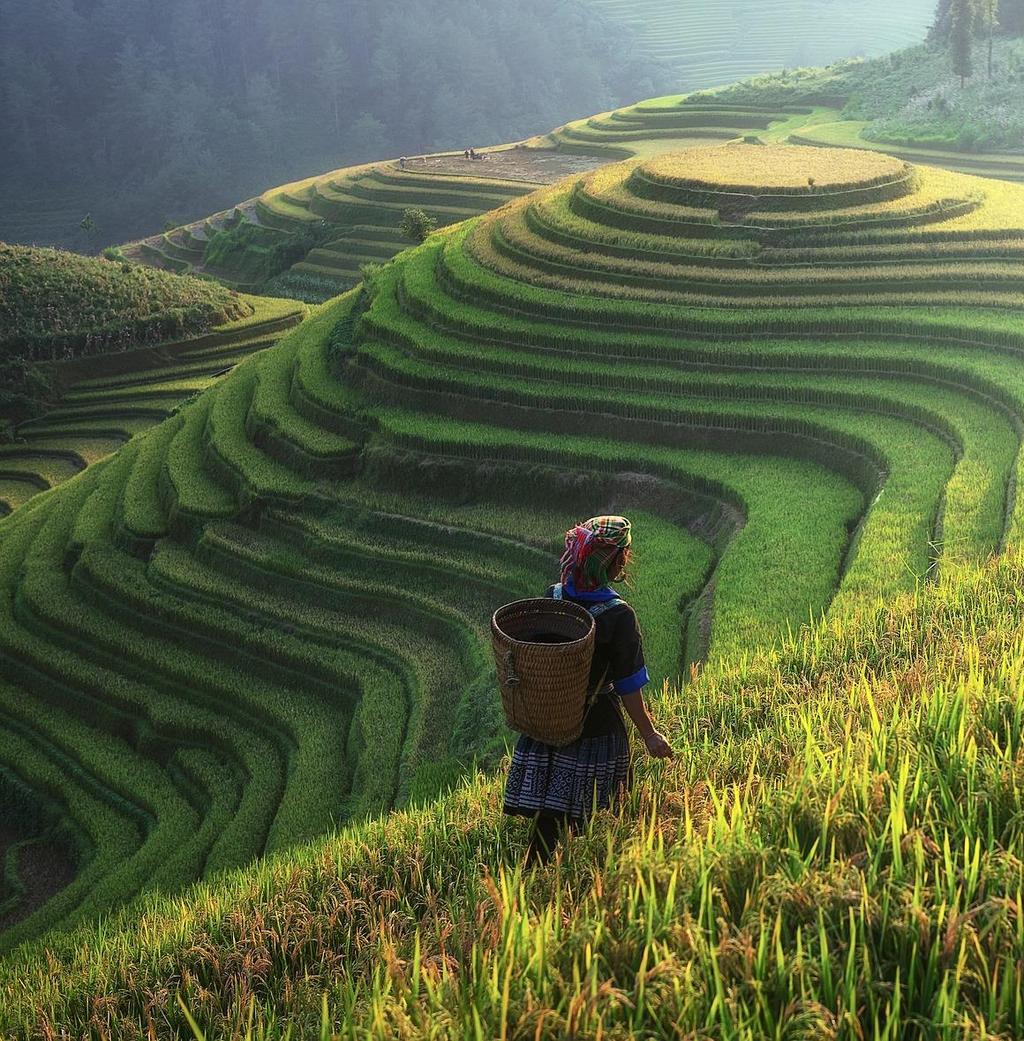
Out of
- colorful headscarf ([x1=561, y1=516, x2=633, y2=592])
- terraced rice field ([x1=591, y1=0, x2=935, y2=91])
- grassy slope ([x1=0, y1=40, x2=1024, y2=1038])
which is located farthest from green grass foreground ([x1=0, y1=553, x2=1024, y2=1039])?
terraced rice field ([x1=591, y1=0, x2=935, y2=91])

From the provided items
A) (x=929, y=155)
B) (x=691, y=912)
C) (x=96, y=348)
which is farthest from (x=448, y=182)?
(x=691, y=912)

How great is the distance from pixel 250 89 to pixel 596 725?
96.8m

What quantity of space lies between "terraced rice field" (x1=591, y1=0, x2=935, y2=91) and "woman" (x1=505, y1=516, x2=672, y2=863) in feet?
320

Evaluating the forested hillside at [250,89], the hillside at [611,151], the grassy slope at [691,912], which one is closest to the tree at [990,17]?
the hillside at [611,151]

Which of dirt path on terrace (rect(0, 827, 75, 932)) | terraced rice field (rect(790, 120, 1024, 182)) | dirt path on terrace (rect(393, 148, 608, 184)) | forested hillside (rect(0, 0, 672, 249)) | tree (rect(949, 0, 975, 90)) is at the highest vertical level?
forested hillside (rect(0, 0, 672, 249))

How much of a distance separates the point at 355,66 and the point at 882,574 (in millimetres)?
95168

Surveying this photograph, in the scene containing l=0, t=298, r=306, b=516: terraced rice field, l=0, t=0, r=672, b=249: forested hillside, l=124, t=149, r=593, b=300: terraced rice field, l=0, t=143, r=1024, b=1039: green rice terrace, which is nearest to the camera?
l=0, t=143, r=1024, b=1039: green rice terrace

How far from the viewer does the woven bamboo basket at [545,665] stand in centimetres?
447

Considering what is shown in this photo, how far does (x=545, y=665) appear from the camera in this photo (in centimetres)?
446

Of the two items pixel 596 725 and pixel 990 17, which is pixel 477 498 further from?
pixel 990 17

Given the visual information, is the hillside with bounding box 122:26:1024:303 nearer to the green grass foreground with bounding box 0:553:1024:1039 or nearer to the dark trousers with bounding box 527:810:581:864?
the green grass foreground with bounding box 0:553:1024:1039

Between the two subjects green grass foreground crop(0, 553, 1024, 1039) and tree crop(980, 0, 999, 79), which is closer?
green grass foreground crop(0, 553, 1024, 1039)

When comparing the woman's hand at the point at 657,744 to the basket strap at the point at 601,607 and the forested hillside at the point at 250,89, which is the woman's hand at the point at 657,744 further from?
the forested hillside at the point at 250,89

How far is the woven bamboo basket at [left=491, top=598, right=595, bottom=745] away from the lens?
447 centimetres
